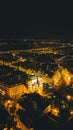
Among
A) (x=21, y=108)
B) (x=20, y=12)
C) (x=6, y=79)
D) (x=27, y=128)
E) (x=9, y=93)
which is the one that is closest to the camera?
(x=27, y=128)

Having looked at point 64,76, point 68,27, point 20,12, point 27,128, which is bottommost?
point 27,128

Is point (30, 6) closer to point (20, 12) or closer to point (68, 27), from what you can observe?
point (20, 12)

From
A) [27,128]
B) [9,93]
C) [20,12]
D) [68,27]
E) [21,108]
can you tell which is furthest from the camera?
[20,12]

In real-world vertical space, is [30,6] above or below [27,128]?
above

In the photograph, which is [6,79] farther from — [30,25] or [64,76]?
[30,25]

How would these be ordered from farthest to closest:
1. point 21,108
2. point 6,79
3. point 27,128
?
point 6,79 → point 21,108 → point 27,128

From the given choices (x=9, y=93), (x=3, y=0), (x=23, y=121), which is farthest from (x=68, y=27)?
(x=23, y=121)

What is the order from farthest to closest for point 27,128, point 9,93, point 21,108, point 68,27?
point 68,27 < point 9,93 < point 21,108 < point 27,128

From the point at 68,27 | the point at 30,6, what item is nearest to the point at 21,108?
the point at 68,27

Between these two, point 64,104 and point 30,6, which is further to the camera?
point 30,6
